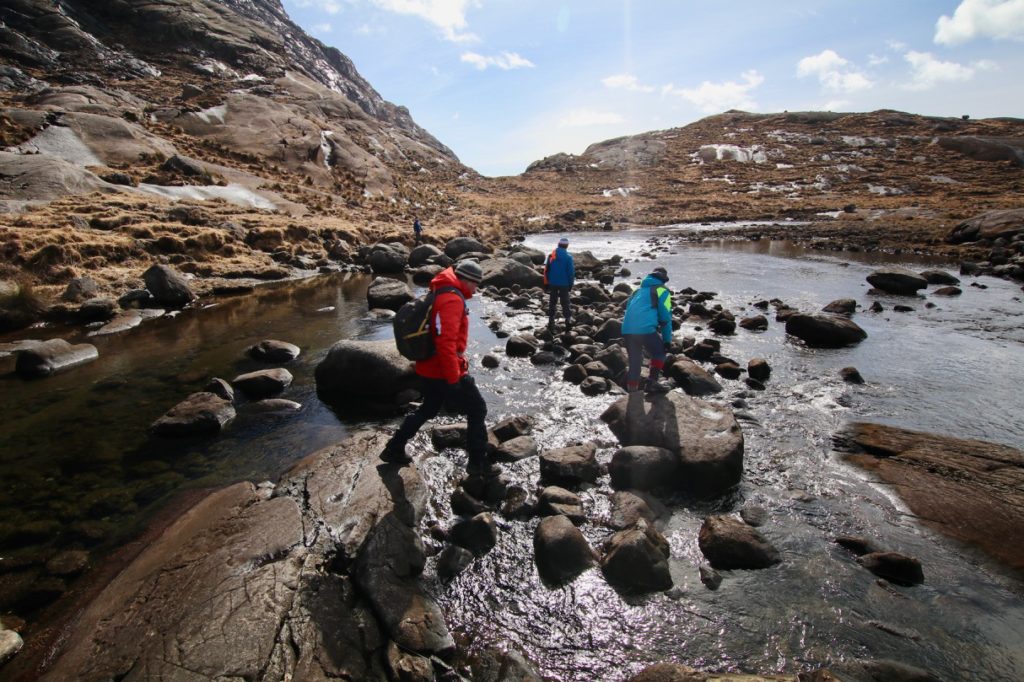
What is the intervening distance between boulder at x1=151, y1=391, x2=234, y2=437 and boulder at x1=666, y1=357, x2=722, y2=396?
11.0 m

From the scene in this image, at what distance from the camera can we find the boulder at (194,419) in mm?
10008

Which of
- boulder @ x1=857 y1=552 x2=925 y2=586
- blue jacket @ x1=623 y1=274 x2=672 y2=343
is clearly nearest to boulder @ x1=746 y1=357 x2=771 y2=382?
blue jacket @ x1=623 y1=274 x2=672 y2=343

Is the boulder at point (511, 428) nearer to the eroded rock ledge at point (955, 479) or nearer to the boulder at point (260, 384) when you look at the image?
the boulder at point (260, 384)

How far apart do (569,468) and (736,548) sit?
112 inches

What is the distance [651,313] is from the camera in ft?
36.2

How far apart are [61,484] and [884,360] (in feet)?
66.5

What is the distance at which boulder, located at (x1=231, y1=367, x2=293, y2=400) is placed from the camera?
12.0 m

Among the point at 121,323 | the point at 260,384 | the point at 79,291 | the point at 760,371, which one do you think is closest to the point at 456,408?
the point at 260,384

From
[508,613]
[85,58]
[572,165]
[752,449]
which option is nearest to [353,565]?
[508,613]

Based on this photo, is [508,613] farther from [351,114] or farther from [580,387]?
[351,114]

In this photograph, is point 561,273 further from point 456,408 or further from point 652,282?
point 456,408

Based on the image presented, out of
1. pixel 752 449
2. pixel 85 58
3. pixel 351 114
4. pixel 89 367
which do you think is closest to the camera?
pixel 752 449

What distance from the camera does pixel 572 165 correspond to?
119m

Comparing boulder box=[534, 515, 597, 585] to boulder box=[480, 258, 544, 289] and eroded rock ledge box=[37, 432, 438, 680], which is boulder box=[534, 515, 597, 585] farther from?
boulder box=[480, 258, 544, 289]
